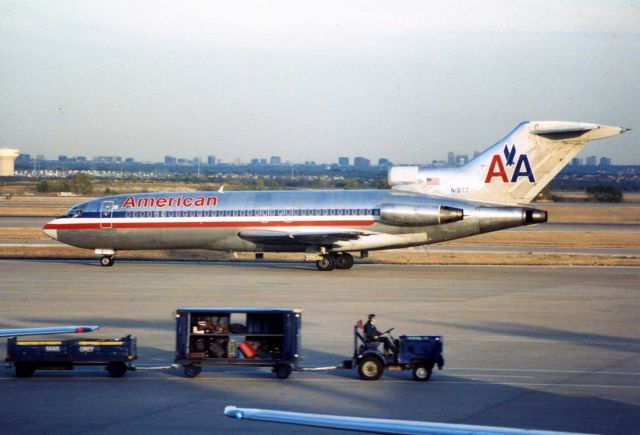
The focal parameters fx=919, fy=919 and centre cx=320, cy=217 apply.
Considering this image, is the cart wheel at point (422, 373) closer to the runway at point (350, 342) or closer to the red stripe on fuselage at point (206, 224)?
Result: the runway at point (350, 342)

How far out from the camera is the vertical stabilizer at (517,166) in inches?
1609

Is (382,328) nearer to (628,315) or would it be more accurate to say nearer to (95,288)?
(628,315)

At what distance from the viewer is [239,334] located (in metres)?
20.9

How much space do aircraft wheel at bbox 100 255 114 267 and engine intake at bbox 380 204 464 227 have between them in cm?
1355

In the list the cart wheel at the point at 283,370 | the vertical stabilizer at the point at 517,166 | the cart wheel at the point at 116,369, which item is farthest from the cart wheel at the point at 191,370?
the vertical stabilizer at the point at 517,166

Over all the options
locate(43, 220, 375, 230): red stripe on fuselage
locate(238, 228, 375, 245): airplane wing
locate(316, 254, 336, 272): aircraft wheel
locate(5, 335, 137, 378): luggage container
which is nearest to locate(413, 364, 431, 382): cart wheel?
locate(5, 335, 137, 378): luggage container

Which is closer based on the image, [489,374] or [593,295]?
[489,374]

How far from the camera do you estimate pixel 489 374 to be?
2056 centimetres

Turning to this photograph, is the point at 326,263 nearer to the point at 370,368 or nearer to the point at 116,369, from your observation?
the point at 370,368

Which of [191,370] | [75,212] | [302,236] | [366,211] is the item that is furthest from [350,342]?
[75,212]

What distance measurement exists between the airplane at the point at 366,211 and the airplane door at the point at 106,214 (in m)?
0.06

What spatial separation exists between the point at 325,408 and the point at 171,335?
951 cm

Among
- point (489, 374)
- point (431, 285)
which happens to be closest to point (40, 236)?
point (431, 285)

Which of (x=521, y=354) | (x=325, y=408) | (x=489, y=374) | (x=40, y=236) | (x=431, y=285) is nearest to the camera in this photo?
(x=325, y=408)
